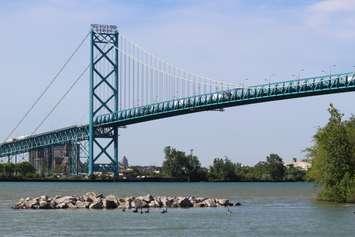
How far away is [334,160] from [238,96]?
32.7m

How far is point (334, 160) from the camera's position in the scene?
45.3 meters

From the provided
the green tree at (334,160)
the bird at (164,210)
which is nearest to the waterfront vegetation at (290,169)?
the green tree at (334,160)

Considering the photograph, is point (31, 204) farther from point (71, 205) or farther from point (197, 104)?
point (197, 104)

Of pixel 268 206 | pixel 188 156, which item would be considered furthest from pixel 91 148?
pixel 268 206

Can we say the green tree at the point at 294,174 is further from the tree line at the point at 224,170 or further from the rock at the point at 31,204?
the rock at the point at 31,204

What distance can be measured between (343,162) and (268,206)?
389 centimetres

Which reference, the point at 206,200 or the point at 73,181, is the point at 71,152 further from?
the point at 206,200

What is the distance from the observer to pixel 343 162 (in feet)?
149

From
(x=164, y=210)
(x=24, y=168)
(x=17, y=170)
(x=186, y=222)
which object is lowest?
(x=186, y=222)

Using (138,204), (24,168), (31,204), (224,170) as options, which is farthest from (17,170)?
(138,204)

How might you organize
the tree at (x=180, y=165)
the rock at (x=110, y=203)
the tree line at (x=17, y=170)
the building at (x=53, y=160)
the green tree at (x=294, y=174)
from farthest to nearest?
the green tree at (x=294, y=174) < the tree at (x=180, y=165) < the tree line at (x=17, y=170) < the building at (x=53, y=160) < the rock at (x=110, y=203)

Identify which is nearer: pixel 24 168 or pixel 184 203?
pixel 184 203

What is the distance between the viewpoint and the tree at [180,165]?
115m

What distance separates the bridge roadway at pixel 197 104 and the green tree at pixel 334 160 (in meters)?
22.1
